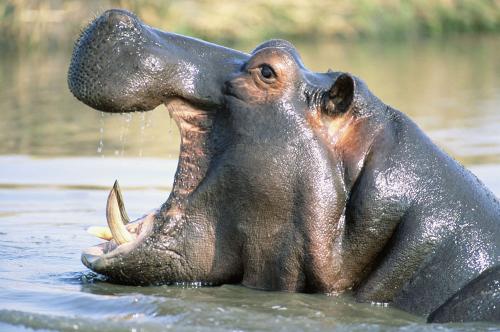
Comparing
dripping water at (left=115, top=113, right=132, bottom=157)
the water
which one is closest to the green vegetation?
the water

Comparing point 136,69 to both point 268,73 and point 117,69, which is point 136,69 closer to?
point 117,69

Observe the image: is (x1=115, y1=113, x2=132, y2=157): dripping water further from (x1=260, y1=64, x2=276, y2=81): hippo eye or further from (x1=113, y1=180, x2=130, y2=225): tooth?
(x1=260, y1=64, x2=276, y2=81): hippo eye

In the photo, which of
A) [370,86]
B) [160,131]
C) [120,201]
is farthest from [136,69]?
[370,86]

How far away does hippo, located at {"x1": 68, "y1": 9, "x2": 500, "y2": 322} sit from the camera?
5.68m

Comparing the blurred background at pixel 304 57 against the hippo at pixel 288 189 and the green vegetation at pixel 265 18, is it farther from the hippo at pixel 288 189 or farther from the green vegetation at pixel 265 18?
the hippo at pixel 288 189

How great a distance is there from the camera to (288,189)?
571cm

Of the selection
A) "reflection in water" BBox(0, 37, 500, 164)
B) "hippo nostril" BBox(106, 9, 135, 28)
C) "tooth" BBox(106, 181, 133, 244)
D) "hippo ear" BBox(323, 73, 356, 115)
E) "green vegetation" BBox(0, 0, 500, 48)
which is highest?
"green vegetation" BBox(0, 0, 500, 48)

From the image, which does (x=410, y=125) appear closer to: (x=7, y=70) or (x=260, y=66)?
(x=260, y=66)

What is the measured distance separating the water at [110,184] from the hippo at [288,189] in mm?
140

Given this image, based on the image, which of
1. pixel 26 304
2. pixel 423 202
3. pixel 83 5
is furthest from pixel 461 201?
pixel 83 5

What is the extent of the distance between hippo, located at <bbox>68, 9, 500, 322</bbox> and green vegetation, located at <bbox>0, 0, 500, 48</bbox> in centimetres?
2019

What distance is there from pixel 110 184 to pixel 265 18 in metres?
22.5

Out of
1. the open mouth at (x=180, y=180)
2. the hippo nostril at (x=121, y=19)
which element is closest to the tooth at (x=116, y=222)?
the open mouth at (x=180, y=180)

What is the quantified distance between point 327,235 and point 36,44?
72.4 ft
